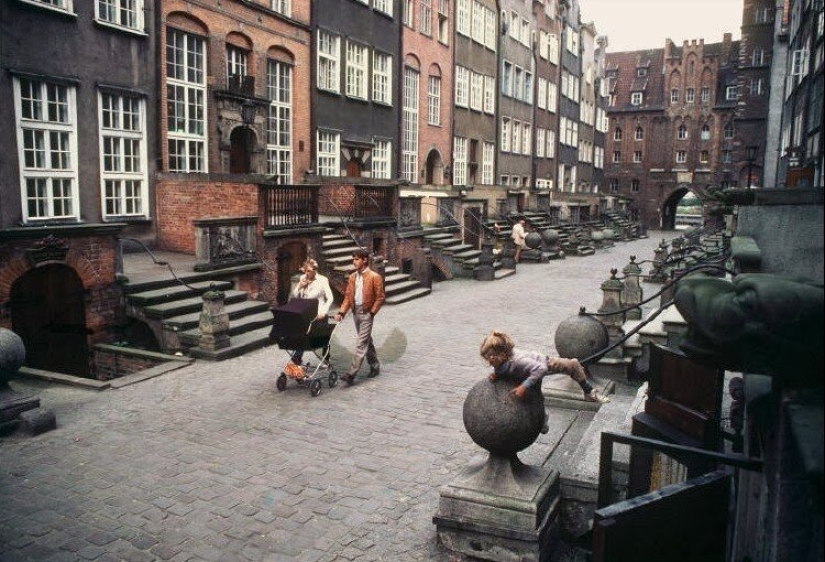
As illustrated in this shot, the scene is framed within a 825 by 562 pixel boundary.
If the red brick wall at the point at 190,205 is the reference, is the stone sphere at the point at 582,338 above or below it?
below

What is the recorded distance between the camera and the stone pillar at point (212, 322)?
11.4 meters

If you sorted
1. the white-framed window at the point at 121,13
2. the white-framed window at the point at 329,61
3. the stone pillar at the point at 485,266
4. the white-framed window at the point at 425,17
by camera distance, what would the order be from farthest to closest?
the white-framed window at the point at 425,17
the white-framed window at the point at 329,61
the stone pillar at the point at 485,266
the white-framed window at the point at 121,13

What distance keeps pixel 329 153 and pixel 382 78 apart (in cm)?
514

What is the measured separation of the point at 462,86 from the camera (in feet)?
110

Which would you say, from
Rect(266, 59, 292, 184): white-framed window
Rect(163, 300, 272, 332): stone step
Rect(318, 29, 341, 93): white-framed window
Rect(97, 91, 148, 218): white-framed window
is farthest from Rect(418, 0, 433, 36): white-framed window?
Rect(163, 300, 272, 332): stone step

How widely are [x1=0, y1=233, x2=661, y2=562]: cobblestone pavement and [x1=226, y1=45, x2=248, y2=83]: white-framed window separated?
33.7 ft

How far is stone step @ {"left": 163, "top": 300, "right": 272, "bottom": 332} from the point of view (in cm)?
1184

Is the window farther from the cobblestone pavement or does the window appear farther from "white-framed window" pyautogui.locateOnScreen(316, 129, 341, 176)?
the cobblestone pavement

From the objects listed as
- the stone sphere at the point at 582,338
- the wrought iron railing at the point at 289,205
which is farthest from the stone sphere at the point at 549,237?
the stone sphere at the point at 582,338

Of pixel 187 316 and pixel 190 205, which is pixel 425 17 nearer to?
pixel 190 205

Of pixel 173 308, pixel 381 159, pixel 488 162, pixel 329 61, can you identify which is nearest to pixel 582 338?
pixel 173 308

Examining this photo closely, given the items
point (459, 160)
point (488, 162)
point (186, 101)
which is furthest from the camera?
point (488, 162)

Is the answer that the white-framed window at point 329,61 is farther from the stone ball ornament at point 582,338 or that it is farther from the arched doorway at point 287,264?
the stone ball ornament at point 582,338

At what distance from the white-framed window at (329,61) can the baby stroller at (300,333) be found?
14799 mm
